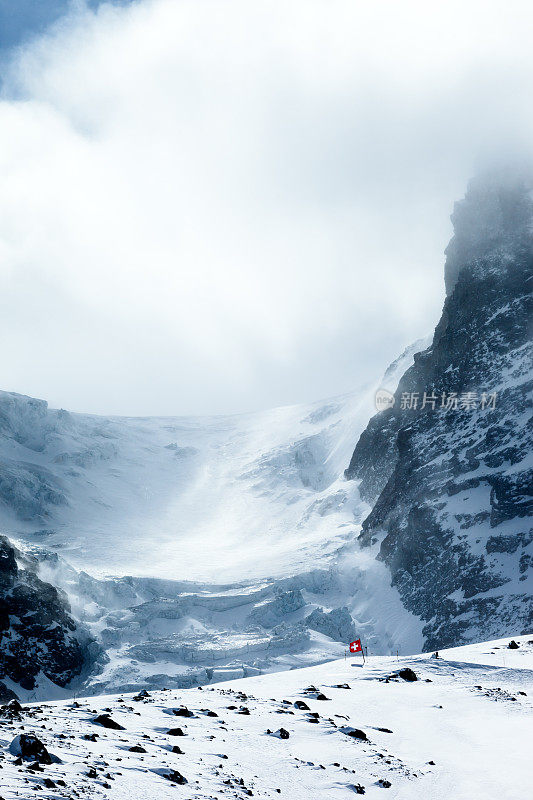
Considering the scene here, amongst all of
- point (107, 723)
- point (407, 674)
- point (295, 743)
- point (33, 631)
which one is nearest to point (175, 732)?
point (107, 723)

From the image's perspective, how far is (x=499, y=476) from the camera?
138375 mm

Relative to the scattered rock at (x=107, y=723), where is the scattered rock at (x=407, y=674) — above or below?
below

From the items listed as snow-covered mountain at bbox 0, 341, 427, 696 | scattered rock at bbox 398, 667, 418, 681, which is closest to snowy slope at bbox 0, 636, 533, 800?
scattered rock at bbox 398, 667, 418, 681

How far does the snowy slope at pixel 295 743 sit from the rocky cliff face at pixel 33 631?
295 feet

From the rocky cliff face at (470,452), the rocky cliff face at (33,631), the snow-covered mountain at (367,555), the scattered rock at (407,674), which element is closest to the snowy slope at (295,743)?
the scattered rock at (407,674)

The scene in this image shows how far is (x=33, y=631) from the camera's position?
132500 mm

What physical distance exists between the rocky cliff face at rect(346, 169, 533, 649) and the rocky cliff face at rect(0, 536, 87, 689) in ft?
200

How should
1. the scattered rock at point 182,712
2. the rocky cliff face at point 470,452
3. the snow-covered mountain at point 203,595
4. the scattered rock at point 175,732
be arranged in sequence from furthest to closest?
the rocky cliff face at point 470,452
the snow-covered mountain at point 203,595
the scattered rock at point 182,712
the scattered rock at point 175,732

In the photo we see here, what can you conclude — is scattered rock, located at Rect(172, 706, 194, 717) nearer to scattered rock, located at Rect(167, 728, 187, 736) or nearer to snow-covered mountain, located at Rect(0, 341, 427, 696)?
scattered rock, located at Rect(167, 728, 187, 736)

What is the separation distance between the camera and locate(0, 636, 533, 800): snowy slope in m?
23.5

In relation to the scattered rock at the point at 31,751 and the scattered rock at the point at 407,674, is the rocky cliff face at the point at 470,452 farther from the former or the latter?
the scattered rock at the point at 31,751

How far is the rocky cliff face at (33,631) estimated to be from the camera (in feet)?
417

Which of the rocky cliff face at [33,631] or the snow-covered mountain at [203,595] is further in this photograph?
the rocky cliff face at [33,631]

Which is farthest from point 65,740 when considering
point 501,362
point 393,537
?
point 501,362
